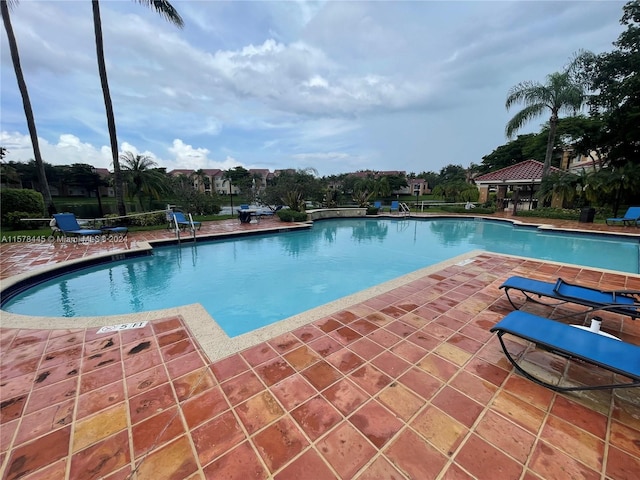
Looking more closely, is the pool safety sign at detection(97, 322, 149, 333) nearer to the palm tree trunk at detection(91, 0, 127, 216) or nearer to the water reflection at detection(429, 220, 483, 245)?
the palm tree trunk at detection(91, 0, 127, 216)

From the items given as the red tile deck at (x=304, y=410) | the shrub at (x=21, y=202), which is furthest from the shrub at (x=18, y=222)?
the red tile deck at (x=304, y=410)

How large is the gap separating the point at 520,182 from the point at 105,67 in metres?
23.4

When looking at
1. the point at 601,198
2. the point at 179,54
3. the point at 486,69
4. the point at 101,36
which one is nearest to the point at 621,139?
the point at 601,198

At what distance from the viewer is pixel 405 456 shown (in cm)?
155

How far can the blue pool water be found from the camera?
4742 mm

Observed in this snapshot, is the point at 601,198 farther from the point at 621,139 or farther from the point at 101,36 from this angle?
the point at 101,36

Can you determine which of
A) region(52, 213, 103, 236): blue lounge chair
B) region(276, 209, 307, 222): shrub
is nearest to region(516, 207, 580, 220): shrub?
region(276, 209, 307, 222): shrub

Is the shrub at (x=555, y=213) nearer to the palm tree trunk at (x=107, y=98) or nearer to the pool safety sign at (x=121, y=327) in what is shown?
the pool safety sign at (x=121, y=327)

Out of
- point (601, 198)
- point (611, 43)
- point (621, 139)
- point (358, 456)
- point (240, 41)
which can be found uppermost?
point (611, 43)

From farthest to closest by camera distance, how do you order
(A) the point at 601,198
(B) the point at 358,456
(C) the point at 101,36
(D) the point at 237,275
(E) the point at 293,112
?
(E) the point at 293,112
(A) the point at 601,198
(C) the point at 101,36
(D) the point at 237,275
(B) the point at 358,456

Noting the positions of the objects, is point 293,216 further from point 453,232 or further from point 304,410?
point 304,410

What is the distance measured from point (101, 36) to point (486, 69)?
51.1ft

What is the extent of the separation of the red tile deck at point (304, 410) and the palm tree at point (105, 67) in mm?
9524

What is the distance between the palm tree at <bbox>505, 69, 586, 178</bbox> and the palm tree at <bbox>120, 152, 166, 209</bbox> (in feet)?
71.9
